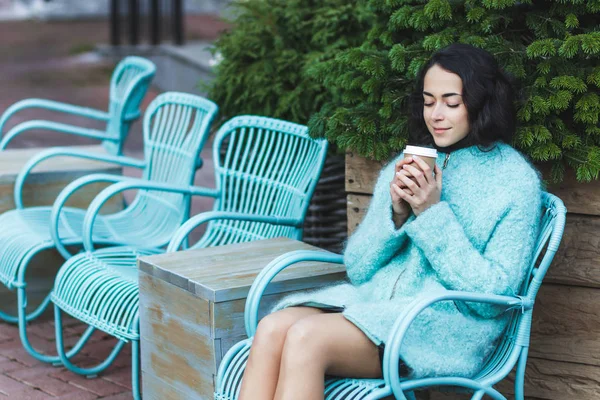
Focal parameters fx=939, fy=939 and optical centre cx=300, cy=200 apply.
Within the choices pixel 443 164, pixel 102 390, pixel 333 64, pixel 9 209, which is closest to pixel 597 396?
pixel 443 164

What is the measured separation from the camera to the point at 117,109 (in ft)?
17.1

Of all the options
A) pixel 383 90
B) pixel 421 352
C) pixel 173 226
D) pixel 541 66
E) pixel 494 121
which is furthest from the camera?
pixel 173 226

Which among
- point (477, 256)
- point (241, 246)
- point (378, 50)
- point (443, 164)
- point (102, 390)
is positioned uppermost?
point (378, 50)

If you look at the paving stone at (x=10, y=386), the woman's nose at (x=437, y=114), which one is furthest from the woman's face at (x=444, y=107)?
the paving stone at (x=10, y=386)

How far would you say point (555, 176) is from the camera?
2967 millimetres

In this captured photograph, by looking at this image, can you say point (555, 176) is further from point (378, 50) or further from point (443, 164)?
point (378, 50)

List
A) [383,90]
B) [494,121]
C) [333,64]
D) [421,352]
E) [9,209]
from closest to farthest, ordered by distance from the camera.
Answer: [421,352] < [494,121] < [383,90] < [333,64] < [9,209]

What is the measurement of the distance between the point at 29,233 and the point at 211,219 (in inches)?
43.0

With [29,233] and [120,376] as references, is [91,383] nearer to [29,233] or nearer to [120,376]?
[120,376]

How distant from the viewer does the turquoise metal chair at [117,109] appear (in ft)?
16.0

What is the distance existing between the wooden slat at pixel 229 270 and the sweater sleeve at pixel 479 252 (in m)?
0.52

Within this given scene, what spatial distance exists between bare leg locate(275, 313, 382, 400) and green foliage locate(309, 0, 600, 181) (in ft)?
2.91

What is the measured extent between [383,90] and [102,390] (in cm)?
161

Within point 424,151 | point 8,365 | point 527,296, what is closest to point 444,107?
point 424,151
